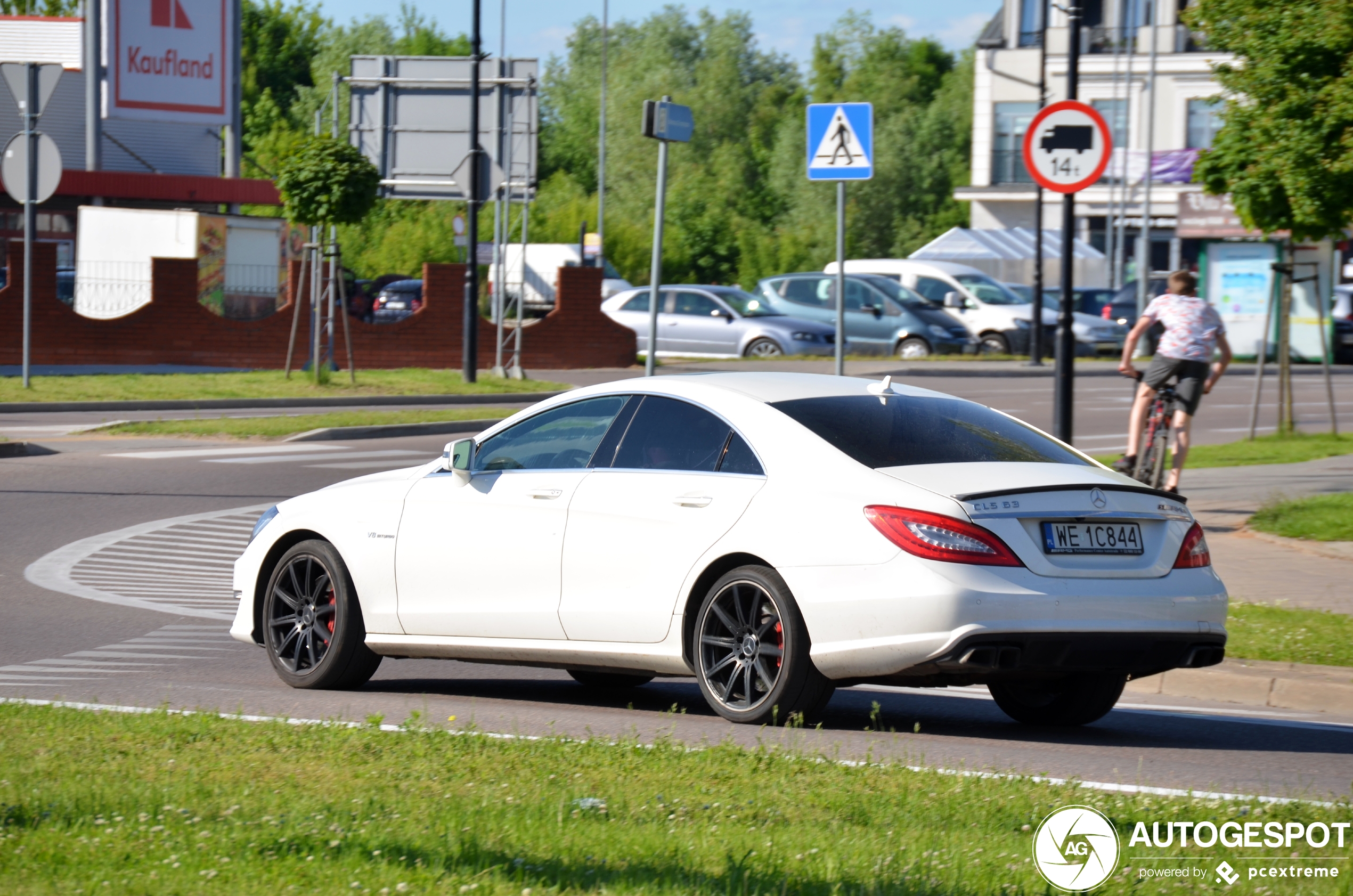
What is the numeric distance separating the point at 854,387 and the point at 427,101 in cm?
2808

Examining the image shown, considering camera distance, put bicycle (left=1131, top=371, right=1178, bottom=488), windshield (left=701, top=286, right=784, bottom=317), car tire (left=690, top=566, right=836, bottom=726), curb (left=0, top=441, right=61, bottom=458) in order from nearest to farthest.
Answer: car tire (left=690, top=566, right=836, bottom=726) < bicycle (left=1131, top=371, right=1178, bottom=488) < curb (left=0, top=441, right=61, bottom=458) < windshield (left=701, top=286, right=784, bottom=317)

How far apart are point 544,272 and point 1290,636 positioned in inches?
A: 1805

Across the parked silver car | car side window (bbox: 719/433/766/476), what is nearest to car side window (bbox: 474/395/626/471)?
car side window (bbox: 719/433/766/476)

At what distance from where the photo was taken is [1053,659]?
6.48 m

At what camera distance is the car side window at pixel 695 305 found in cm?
3531

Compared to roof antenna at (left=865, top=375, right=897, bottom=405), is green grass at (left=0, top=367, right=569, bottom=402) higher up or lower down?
lower down

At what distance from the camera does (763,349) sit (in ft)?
114

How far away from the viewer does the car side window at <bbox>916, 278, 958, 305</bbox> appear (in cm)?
4019

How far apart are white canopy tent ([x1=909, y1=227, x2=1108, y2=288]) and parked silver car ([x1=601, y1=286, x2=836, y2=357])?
24.7m

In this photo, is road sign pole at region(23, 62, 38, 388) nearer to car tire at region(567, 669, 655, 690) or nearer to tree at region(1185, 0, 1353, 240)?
tree at region(1185, 0, 1353, 240)

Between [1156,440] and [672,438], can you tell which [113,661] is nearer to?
[672,438]

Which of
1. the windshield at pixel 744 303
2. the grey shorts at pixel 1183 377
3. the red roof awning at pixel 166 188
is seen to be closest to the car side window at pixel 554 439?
the grey shorts at pixel 1183 377

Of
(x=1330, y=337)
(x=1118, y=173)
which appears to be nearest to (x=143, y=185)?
(x=1330, y=337)

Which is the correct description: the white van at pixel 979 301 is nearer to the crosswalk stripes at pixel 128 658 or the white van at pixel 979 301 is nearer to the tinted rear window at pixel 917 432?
the crosswalk stripes at pixel 128 658
